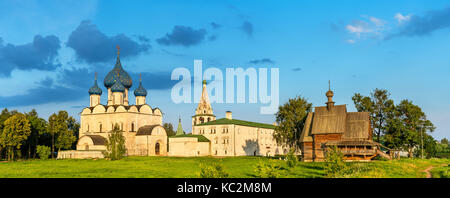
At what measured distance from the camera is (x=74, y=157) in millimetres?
57250

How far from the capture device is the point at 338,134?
123 feet

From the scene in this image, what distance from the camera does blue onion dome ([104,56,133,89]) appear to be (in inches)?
2603

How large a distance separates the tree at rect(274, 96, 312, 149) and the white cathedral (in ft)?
50.2

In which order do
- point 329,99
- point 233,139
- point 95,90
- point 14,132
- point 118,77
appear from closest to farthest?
point 329,99 → point 14,132 → point 233,139 → point 118,77 → point 95,90

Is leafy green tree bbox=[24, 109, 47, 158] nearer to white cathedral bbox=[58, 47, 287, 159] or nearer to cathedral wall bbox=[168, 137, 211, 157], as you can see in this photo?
white cathedral bbox=[58, 47, 287, 159]

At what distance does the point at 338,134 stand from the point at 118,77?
40939 millimetres

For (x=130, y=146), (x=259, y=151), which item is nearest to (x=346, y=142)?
(x=259, y=151)

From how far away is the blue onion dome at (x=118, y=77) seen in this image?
66.1 m

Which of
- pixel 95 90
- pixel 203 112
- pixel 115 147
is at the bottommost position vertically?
pixel 115 147

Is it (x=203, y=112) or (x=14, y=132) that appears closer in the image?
(x=14, y=132)

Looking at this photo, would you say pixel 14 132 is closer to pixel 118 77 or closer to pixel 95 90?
pixel 95 90

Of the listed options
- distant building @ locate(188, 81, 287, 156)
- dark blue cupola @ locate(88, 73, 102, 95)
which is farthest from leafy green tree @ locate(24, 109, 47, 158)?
distant building @ locate(188, 81, 287, 156)

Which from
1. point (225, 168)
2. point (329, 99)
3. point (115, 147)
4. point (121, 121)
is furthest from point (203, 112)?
point (225, 168)
